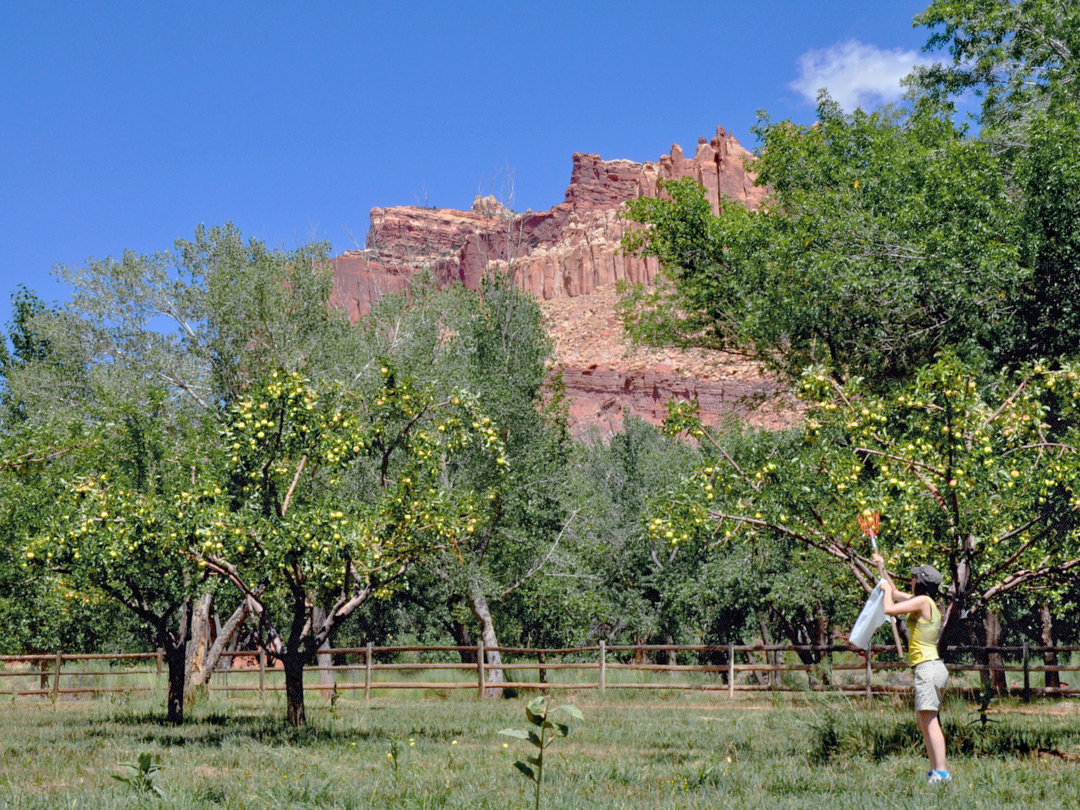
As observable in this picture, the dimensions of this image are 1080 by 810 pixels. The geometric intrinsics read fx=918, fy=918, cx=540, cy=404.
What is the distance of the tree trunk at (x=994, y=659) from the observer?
683 inches

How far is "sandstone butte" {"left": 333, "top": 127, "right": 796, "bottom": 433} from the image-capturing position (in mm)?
64125

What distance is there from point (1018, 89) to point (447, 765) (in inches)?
675

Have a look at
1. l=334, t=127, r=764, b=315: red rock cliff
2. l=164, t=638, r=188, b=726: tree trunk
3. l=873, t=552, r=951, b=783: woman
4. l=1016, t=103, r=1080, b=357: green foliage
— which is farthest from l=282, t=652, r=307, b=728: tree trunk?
l=334, t=127, r=764, b=315: red rock cliff

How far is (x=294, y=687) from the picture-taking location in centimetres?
1163

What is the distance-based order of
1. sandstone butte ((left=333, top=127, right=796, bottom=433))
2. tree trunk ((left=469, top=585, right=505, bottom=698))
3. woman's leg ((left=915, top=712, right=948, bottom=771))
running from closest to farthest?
woman's leg ((left=915, top=712, right=948, bottom=771)), tree trunk ((left=469, top=585, right=505, bottom=698)), sandstone butte ((left=333, top=127, right=796, bottom=433))

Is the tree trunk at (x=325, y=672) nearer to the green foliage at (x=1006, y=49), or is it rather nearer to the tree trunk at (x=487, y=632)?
the tree trunk at (x=487, y=632)

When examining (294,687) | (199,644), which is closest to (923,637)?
(294,687)

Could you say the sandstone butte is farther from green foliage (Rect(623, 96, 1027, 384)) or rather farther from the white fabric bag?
the white fabric bag

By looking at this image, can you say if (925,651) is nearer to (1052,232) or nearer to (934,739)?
(934,739)

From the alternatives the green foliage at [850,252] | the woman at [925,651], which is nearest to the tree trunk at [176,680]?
the woman at [925,651]

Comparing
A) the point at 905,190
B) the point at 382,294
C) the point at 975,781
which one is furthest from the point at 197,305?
the point at 975,781

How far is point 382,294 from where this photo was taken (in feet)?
90.2

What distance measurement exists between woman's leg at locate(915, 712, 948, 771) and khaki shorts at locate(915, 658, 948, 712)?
2.5 inches

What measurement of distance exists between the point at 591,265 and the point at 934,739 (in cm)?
12627
